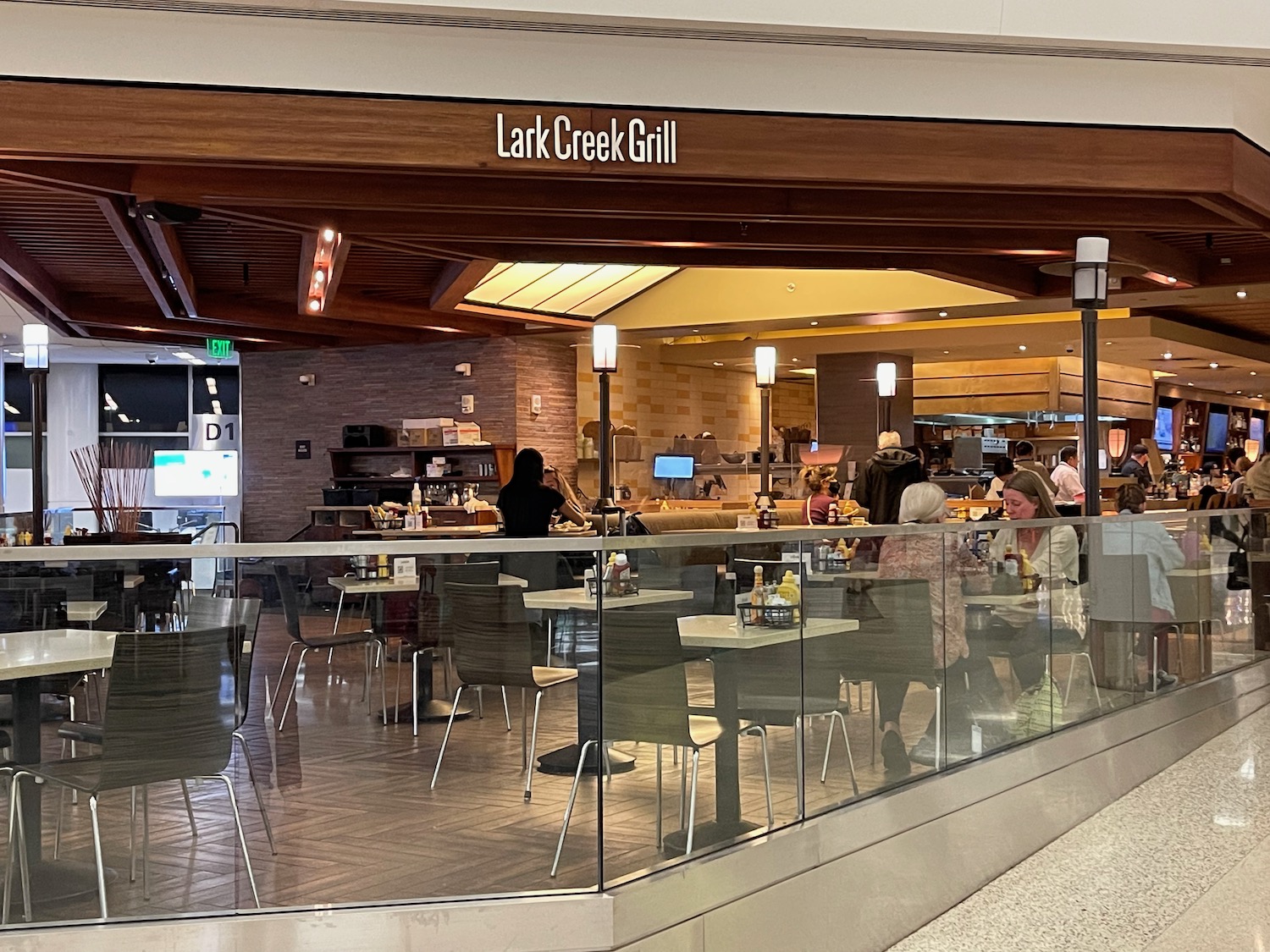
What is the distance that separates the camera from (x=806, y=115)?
6746 millimetres

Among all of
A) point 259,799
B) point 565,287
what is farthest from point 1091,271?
point 565,287

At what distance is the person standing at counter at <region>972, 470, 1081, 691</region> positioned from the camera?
533cm

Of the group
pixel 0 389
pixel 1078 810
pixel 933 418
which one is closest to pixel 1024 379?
pixel 933 418

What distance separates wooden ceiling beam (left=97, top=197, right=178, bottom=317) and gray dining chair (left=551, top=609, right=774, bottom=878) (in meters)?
5.27

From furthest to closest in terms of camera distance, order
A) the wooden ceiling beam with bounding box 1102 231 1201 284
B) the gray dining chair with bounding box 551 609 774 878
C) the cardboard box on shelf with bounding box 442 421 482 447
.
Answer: the cardboard box on shelf with bounding box 442 421 482 447
the wooden ceiling beam with bounding box 1102 231 1201 284
the gray dining chair with bounding box 551 609 774 878

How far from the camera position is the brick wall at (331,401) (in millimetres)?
14086

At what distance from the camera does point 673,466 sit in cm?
1434

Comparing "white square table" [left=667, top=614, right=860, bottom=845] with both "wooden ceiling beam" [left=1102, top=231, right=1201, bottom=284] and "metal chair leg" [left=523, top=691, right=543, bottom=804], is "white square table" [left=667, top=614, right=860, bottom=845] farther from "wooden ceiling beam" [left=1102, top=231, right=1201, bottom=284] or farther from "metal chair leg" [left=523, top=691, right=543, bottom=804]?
"wooden ceiling beam" [left=1102, top=231, right=1201, bottom=284]

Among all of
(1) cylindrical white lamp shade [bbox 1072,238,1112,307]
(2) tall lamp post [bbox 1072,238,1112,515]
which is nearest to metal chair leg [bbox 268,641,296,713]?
(2) tall lamp post [bbox 1072,238,1112,515]

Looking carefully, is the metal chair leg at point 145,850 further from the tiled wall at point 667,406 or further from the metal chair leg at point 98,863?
the tiled wall at point 667,406

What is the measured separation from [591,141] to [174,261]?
4557 millimetres

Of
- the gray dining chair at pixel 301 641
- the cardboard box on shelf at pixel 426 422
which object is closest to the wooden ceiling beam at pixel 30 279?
the cardboard box on shelf at pixel 426 422

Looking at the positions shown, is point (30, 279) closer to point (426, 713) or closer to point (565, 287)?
point (565, 287)

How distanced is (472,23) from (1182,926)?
4.77m
